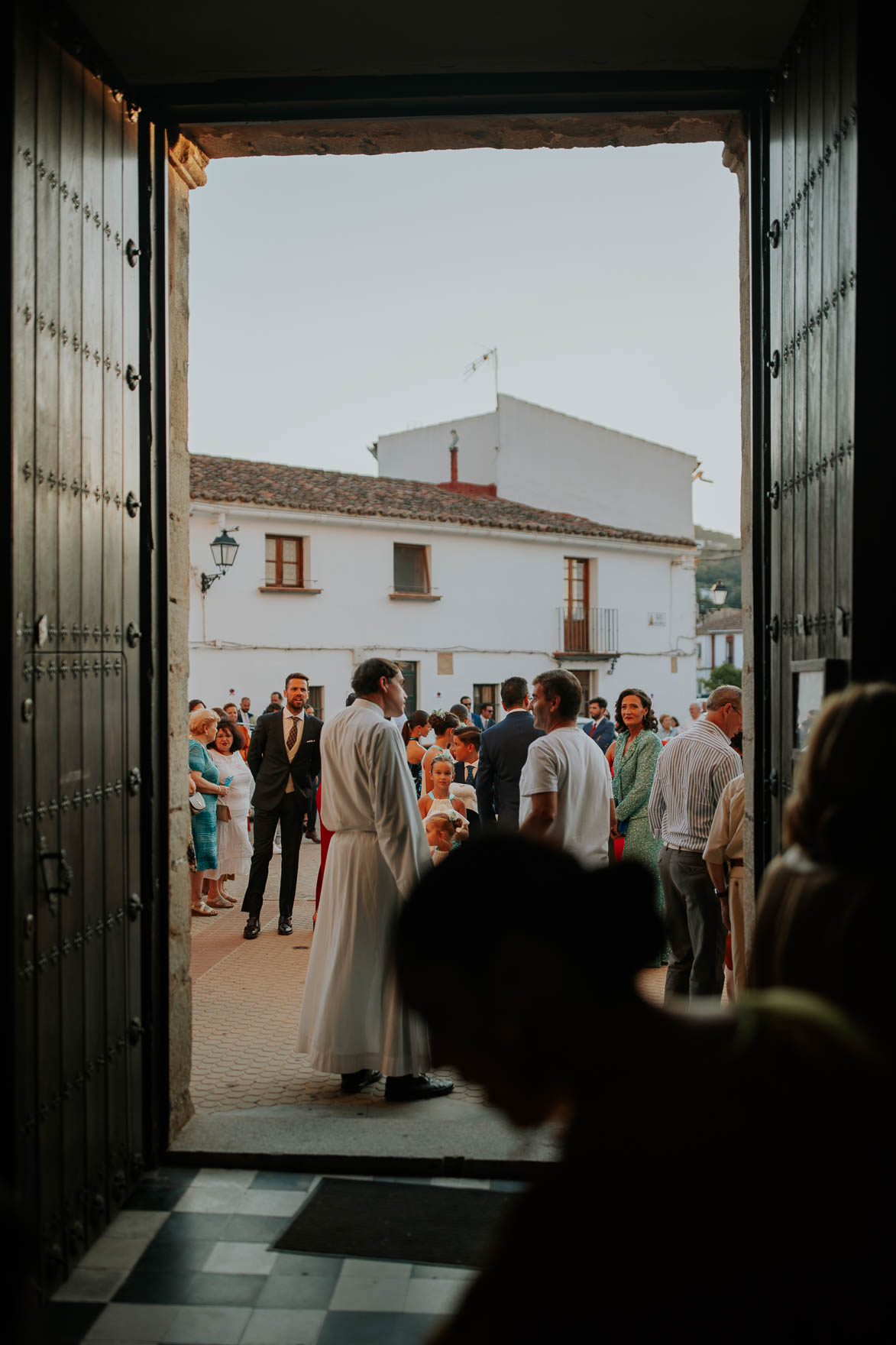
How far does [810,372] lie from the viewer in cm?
366

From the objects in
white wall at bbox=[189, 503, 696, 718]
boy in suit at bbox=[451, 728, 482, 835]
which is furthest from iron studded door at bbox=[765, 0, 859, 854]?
white wall at bbox=[189, 503, 696, 718]

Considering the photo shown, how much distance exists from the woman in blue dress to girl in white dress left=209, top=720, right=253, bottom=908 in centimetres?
14

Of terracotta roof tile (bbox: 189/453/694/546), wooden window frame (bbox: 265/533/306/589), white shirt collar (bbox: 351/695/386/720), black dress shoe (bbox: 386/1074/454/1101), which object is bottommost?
black dress shoe (bbox: 386/1074/454/1101)

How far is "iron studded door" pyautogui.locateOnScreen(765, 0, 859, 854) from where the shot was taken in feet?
10.4

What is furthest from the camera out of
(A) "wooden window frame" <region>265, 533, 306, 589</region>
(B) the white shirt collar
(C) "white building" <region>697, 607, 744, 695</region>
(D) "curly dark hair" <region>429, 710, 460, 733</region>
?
(C) "white building" <region>697, 607, 744, 695</region>

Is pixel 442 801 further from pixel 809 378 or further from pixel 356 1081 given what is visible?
pixel 809 378

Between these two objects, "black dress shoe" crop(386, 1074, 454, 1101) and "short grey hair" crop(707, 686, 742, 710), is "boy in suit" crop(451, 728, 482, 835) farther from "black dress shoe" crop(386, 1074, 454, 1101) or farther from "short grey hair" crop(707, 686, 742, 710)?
"black dress shoe" crop(386, 1074, 454, 1101)

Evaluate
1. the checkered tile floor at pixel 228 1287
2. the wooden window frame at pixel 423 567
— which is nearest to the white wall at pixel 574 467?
the wooden window frame at pixel 423 567

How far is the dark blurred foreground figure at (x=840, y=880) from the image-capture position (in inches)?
69.1

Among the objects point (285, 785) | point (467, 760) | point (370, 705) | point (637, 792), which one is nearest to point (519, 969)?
point (370, 705)

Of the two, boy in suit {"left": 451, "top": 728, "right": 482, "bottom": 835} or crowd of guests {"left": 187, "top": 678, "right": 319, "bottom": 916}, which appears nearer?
boy in suit {"left": 451, "top": 728, "right": 482, "bottom": 835}

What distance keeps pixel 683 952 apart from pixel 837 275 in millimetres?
3496

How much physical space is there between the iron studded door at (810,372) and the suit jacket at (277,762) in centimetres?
526

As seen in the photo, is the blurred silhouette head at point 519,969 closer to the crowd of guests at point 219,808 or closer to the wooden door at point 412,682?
the crowd of guests at point 219,808
